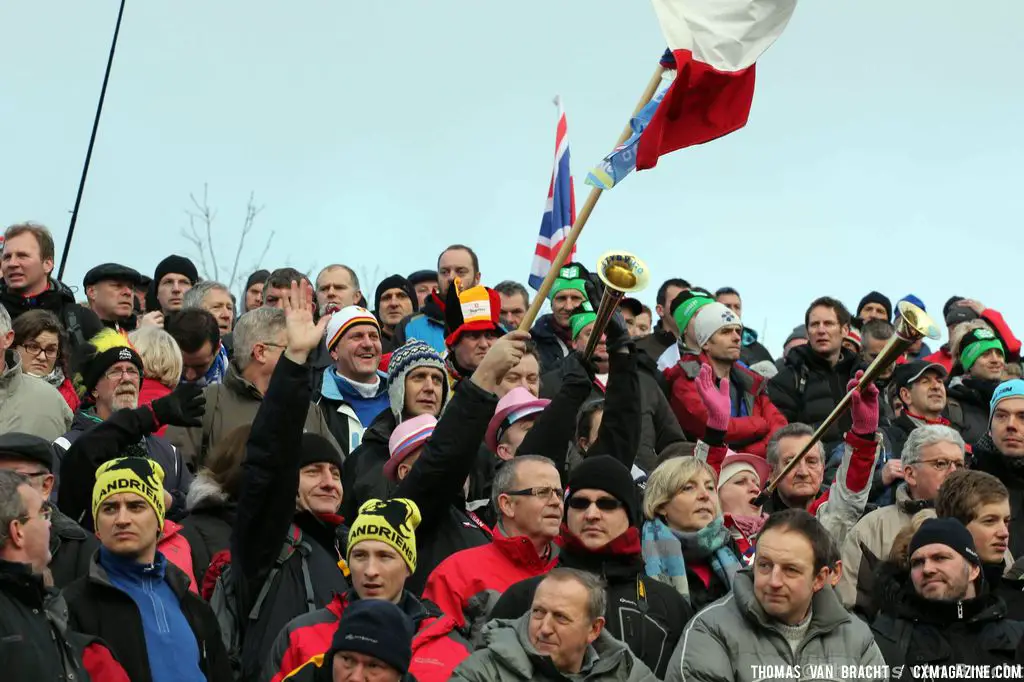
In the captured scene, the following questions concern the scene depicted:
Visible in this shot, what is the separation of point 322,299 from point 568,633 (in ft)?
22.6

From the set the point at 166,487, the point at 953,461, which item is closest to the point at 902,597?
the point at 953,461

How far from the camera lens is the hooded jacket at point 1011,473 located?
10904mm

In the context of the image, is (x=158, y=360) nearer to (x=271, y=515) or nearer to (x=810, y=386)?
(x=271, y=515)

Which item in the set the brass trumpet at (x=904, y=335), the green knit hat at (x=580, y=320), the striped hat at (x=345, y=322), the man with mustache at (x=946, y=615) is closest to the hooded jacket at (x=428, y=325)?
the green knit hat at (x=580, y=320)

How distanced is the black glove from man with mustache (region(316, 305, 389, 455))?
2222 mm

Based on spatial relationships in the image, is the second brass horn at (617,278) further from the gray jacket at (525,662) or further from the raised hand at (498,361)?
the gray jacket at (525,662)

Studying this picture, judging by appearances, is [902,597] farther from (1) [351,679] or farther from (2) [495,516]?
(1) [351,679]

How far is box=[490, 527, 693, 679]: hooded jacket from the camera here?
8219 mm

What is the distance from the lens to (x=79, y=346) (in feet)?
39.3

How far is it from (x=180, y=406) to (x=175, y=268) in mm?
5423

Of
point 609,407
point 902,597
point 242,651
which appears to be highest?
point 609,407

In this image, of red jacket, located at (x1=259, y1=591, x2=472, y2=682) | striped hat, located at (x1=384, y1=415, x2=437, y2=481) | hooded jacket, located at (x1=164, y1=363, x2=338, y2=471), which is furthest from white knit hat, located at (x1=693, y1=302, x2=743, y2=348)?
red jacket, located at (x1=259, y1=591, x2=472, y2=682)

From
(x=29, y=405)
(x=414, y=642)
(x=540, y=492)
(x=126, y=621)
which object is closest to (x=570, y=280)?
(x=29, y=405)

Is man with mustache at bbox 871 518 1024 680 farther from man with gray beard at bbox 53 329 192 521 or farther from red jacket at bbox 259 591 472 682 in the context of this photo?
man with gray beard at bbox 53 329 192 521
